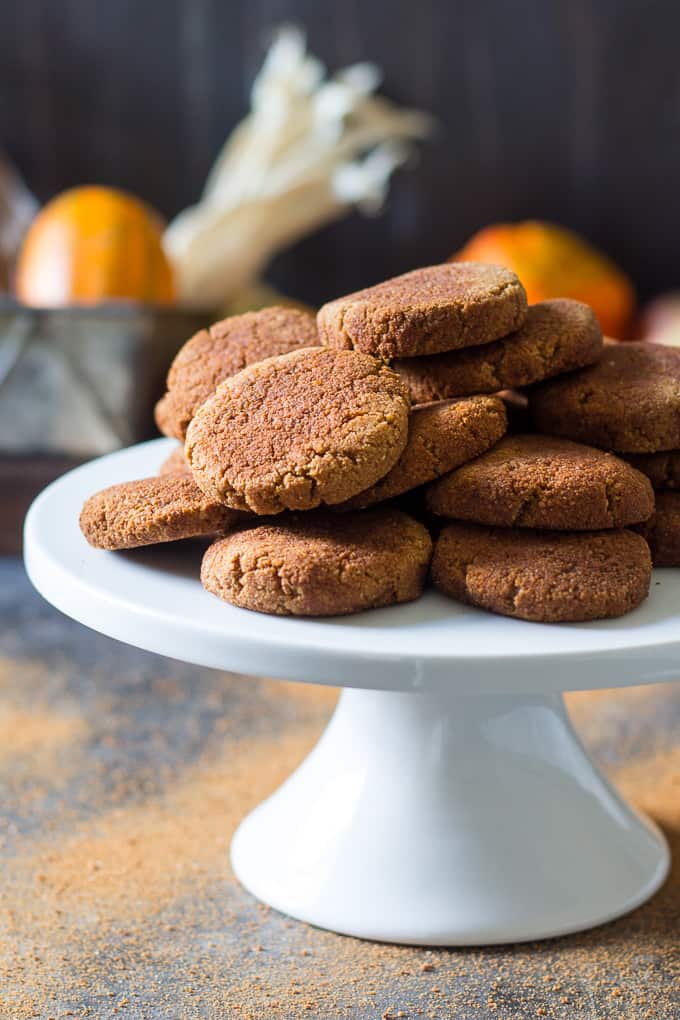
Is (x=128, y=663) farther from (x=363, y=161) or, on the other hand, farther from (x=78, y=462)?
(x=363, y=161)

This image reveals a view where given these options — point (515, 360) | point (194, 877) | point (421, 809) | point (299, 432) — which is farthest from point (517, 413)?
point (194, 877)

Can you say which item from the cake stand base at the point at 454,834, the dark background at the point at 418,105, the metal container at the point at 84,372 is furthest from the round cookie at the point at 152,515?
the dark background at the point at 418,105

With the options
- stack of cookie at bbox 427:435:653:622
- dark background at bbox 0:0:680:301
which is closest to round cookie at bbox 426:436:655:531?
stack of cookie at bbox 427:435:653:622

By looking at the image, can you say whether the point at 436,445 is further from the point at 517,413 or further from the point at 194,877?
the point at 194,877

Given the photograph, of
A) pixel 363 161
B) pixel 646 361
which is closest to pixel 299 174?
pixel 363 161

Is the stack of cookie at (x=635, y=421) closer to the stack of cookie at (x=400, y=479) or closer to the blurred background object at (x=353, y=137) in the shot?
the stack of cookie at (x=400, y=479)

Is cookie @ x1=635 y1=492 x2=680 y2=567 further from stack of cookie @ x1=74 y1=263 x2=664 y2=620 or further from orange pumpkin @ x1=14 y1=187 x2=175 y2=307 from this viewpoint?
orange pumpkin @ x1=14 y1=187 x2=175 y2=307
